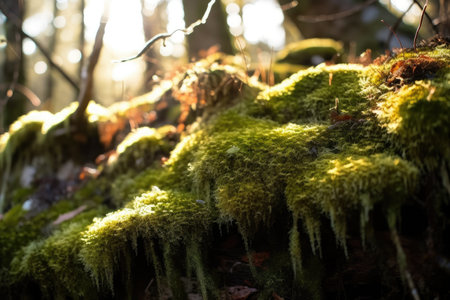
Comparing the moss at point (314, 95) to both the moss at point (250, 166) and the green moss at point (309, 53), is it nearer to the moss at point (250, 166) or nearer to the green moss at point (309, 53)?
the moss at point (250, 166)

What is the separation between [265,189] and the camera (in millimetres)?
2062

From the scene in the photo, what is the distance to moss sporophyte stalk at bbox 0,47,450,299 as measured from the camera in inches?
68.6

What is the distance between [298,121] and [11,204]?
3.75 meters

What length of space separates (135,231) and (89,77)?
8.64 feet

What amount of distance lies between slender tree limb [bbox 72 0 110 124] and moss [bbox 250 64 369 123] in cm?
201

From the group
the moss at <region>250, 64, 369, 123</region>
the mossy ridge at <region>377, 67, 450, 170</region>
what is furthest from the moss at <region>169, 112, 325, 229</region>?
the mossy ridge at <region>377, 67, 450, 170</region>

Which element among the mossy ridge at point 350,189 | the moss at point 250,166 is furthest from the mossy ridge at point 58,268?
the mossy ridge at point 350,189

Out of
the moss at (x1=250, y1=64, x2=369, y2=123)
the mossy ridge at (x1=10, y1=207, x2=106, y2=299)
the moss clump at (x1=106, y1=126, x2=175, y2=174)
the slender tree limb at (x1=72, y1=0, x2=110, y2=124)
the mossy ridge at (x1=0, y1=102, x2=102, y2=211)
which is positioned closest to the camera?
the mossy ridge at (x1=10, y1=207, x2=106, y2=299)

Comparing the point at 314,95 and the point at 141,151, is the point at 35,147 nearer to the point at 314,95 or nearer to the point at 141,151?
the point at 141,151

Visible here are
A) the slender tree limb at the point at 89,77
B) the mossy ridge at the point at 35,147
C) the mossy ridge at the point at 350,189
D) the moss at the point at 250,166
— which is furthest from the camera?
the mossy ridge at the point at 35,147

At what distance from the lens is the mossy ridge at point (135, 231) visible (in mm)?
2137

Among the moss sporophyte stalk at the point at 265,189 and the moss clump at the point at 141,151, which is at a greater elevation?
the moss clump at the point at 141,151

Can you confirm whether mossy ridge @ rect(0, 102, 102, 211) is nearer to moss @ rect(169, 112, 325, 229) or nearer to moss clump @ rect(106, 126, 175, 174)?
moss clump @ rect(106, 126, 175, 174)

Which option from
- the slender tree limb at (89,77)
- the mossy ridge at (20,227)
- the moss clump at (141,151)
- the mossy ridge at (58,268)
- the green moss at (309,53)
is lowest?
the mossy ridge at (58,268)
